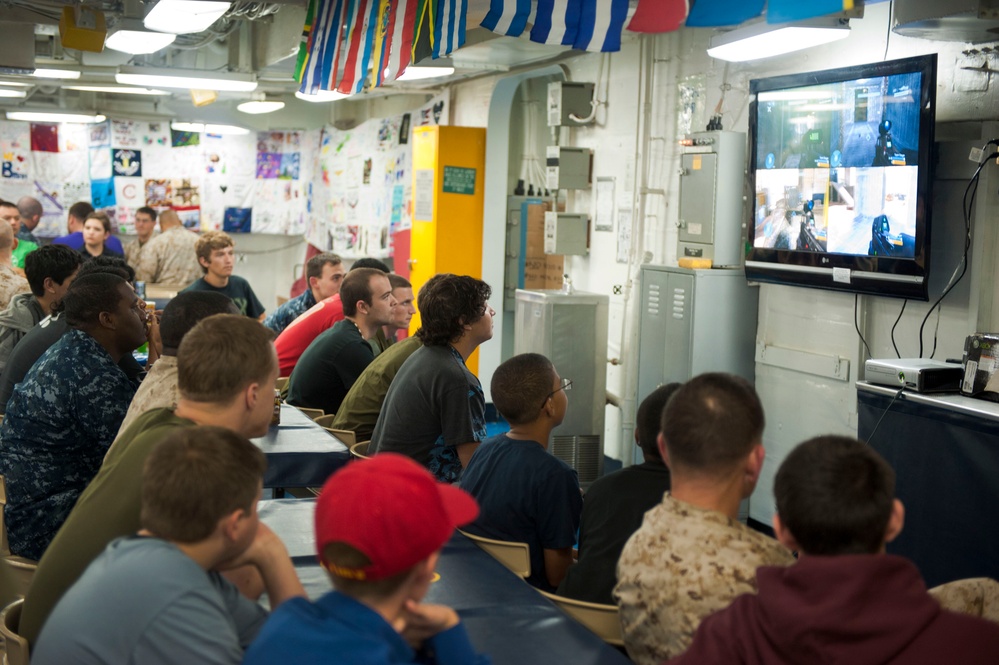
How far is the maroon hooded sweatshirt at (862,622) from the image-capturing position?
1596mm

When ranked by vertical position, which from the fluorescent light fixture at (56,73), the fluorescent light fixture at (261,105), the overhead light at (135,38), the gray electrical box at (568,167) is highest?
the fluorescent light fixture at (56,73)

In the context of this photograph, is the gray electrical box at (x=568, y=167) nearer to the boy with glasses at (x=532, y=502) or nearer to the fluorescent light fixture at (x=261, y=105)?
the fluorescent light fixture at (x=261, y=105)

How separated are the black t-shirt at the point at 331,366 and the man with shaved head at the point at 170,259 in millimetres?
5985

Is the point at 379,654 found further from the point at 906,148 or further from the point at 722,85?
the point at 722,85

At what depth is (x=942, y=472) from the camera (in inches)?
164

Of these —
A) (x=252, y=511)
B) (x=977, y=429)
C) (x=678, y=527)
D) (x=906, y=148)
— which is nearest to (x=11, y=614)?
(x=252, y=511)

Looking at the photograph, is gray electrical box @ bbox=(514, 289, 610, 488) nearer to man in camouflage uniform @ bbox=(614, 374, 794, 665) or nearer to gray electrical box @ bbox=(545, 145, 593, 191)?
gray electrical box @ bbox=(545, 145, 593, 191)

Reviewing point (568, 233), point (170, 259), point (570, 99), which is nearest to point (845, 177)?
point (568, 233)

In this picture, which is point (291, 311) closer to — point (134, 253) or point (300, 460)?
point (300, 460)

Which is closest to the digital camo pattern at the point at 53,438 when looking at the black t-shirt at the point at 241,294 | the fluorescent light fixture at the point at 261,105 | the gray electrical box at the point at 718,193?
the gray electrical box at the point at 718,193

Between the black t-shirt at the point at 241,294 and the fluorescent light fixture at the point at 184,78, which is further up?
the fluorescent light fixture at the point at 184,78

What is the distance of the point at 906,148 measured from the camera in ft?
15.0

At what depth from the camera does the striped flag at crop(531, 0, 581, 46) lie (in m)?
3.76

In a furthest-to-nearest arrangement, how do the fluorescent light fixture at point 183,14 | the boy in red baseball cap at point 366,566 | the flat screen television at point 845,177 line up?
the fluorescent light fixture at point 183,14 < the flat screen television at point 845,177 < the boy in red baseball cap at point 366,566
